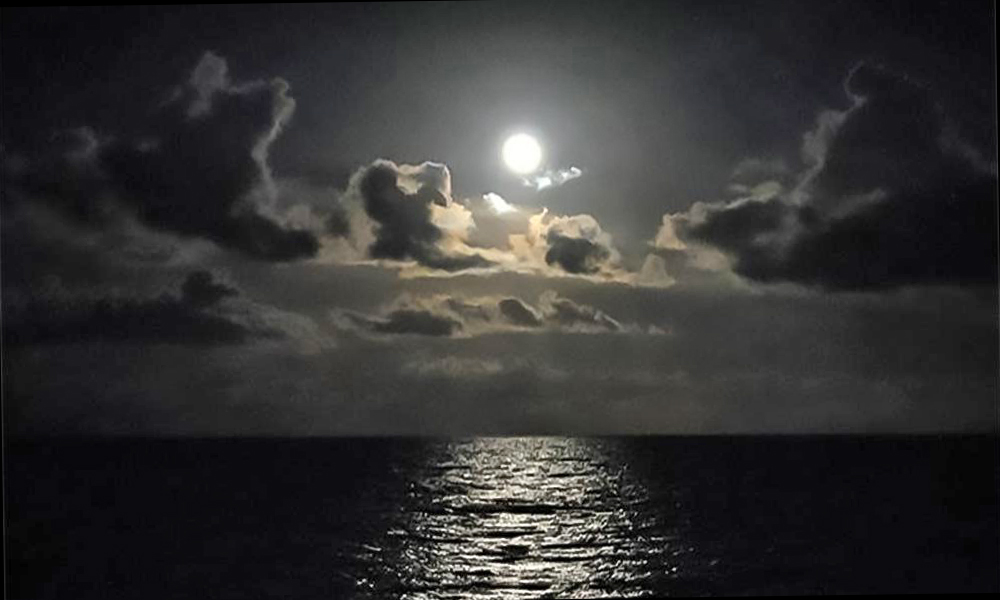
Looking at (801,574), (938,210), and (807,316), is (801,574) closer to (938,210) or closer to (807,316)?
(807,316)

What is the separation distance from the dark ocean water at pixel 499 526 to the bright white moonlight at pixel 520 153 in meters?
4.42

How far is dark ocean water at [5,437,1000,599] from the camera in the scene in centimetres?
1270

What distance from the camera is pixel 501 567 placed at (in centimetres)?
1301

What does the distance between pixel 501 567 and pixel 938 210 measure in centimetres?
652

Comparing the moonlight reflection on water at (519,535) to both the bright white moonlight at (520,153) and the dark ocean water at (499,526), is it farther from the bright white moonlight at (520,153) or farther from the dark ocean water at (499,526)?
the bright white moonlight at (520,153)

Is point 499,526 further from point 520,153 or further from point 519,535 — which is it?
point 520,153

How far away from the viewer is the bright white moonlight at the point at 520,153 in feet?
25.7

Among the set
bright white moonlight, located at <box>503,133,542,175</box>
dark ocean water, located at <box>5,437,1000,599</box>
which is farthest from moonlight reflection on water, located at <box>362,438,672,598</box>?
bright white moonlight, located at <box>503,133,542,175</box>

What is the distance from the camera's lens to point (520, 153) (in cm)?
783

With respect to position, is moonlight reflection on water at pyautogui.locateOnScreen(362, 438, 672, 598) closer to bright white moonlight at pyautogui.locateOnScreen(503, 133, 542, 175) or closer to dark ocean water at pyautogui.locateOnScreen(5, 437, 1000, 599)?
dark ocean water at pyautogui.locateOnScreen(5, 437, 1000, 599)

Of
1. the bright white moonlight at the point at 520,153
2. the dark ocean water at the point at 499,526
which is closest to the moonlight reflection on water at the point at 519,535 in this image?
the dark ocean water at the point at 499,526

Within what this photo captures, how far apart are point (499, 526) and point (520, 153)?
1031cm

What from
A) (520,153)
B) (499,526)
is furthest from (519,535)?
(520,153)

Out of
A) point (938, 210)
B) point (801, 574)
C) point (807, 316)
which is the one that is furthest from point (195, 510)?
point (938, 210)
